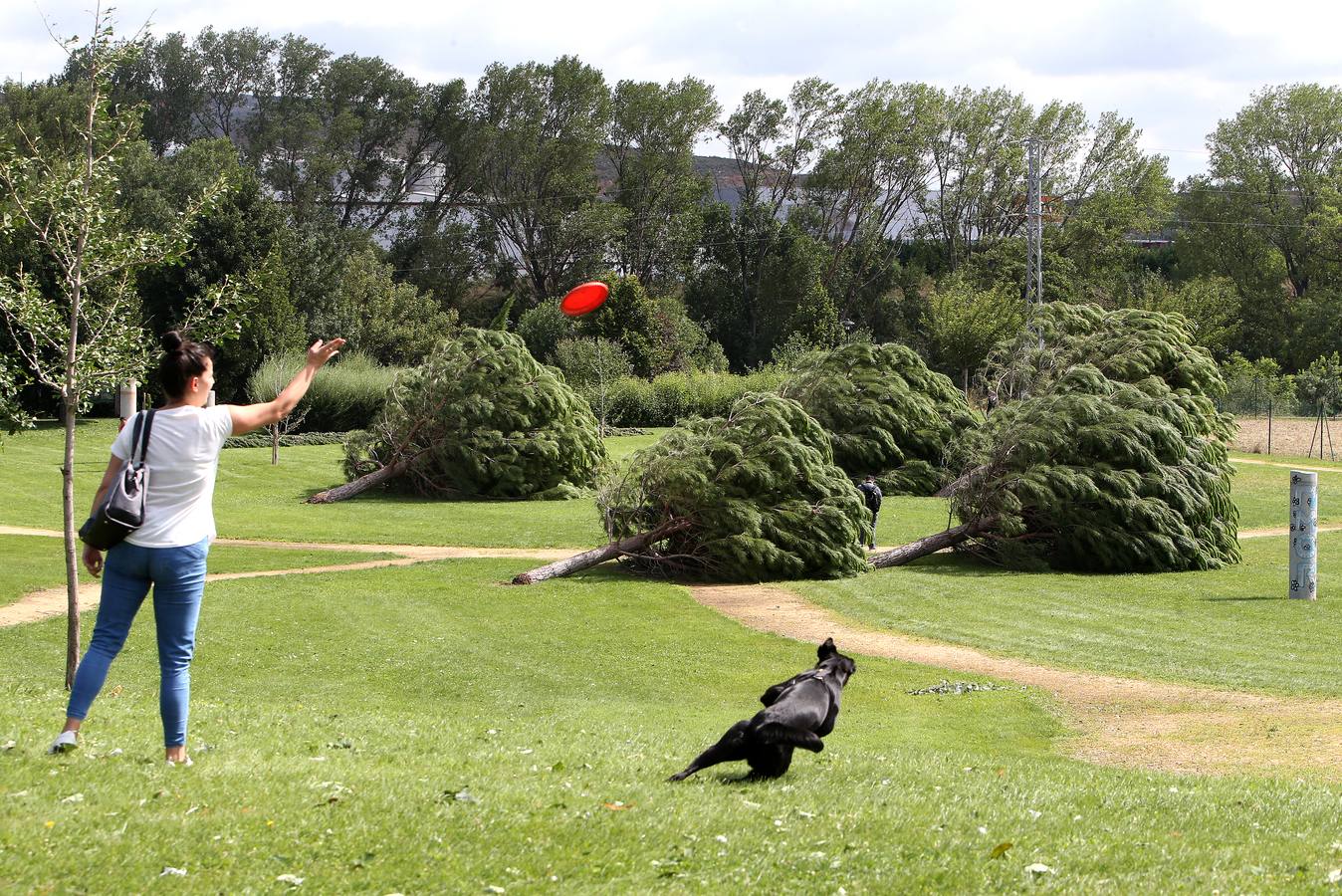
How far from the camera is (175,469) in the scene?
6.80 metres

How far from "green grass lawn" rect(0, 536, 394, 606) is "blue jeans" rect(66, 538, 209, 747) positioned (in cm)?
1414

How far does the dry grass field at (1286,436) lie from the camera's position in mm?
53719

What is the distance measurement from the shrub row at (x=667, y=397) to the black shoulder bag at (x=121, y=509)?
195 ft

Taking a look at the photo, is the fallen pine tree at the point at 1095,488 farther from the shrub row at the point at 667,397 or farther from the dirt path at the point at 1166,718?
the shrub row at the point at 667,397

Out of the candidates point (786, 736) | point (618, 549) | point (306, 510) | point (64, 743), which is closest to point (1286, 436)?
point (306, 510)

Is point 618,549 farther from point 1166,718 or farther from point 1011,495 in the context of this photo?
point 1166,718

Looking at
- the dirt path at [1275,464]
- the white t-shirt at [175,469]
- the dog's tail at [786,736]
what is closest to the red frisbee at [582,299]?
the dog's tail at [786,736]

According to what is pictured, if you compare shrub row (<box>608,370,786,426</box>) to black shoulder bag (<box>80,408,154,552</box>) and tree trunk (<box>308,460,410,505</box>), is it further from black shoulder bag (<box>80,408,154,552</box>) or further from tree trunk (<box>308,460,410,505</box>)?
black shoulder bag (<box>80,408,154,552</box>)

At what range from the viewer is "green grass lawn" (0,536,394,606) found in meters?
21.0

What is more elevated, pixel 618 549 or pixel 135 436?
pixel 135 436

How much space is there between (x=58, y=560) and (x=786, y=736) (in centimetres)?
1952

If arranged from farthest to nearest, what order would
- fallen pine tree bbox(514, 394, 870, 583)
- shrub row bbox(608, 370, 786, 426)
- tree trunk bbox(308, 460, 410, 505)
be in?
shrub row bbox(608, 370, 786, 426) → tree trunk bbox(308, 460, 410, 505) → fallen pine tree bbox(514, 394, 870, 583)

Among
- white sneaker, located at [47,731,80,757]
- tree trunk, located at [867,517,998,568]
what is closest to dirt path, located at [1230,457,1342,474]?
tree trunk, located at [867,517,998,568]

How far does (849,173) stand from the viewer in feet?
282
